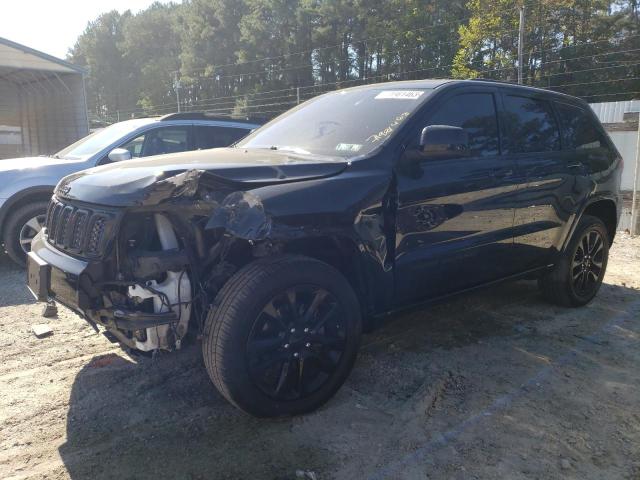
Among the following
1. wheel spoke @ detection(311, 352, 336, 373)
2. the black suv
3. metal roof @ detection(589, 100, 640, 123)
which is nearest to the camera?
the black suv

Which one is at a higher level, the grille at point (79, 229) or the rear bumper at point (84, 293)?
the grille at point (79, 229)

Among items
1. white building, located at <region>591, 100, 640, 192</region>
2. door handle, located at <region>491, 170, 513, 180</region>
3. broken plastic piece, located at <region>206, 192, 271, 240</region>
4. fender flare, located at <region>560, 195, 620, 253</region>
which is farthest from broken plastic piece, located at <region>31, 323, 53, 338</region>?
white building, located at <region>591, 100, 640, 192</region>

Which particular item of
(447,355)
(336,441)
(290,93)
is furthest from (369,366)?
(290,93)

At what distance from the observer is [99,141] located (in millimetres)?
6891

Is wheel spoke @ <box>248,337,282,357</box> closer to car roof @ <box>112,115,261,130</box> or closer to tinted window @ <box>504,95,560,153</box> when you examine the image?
tinted window @ <box>504,95,560,153</box>

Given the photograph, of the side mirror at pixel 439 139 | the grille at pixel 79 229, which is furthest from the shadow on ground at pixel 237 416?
the side mirror at pixel 439 139

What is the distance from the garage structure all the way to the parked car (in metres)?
8.81

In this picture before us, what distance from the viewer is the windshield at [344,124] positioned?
11.3 ft

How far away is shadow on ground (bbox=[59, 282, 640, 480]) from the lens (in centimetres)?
265

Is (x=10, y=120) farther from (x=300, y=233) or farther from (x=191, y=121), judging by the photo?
(x=300, y=233)

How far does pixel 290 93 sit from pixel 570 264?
141ft

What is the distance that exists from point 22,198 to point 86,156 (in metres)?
0.91

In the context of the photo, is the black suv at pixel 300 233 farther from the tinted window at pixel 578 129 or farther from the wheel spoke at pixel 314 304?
the tinted window at pixel 578 129

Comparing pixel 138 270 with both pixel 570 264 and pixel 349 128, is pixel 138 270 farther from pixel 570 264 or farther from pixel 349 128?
pixel 570 264
